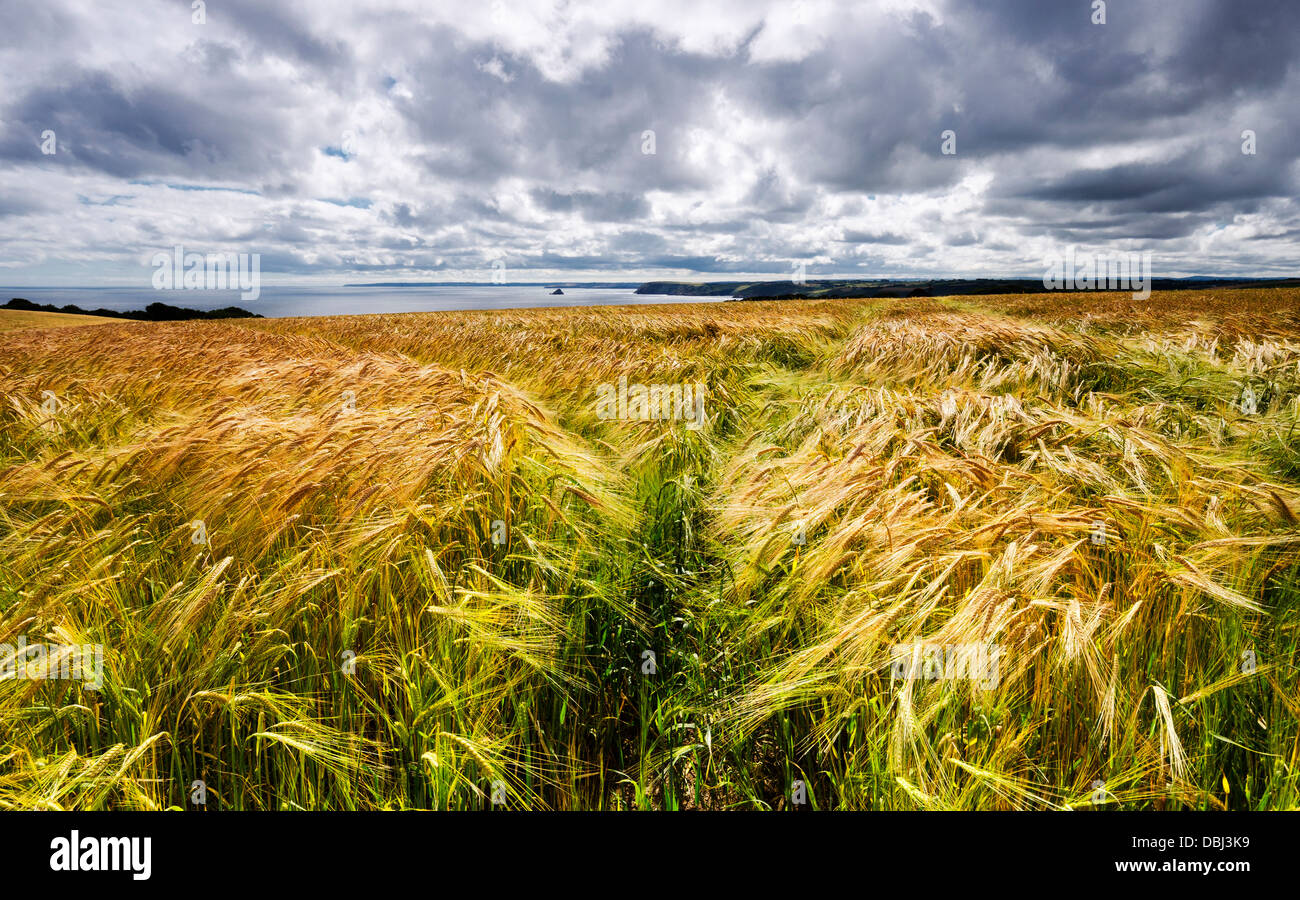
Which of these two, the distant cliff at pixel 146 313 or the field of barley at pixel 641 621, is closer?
the field of barley at pixel 641 621

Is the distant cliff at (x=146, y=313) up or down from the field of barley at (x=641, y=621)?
up

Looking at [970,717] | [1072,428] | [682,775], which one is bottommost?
[682,775]

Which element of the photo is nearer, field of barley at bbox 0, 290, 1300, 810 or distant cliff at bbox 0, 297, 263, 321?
field of barley at bbox 0, 290, 1300, 810

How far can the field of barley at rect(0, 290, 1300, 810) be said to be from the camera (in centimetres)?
133

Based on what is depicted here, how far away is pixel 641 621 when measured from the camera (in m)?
2.02

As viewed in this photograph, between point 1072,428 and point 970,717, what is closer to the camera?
point 970,717

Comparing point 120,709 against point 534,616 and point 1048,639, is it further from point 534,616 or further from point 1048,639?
point 1048,639

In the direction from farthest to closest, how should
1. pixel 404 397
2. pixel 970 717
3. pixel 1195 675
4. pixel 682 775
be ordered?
pixel 404 397, pixel 682 775, pixel 1195 675, pixel 970 717

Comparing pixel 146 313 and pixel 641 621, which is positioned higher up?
pixel 146 313

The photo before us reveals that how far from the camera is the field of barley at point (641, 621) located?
1.33 meters

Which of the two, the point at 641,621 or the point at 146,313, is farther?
the point at 146,313

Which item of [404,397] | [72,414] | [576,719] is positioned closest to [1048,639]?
[576,719]
